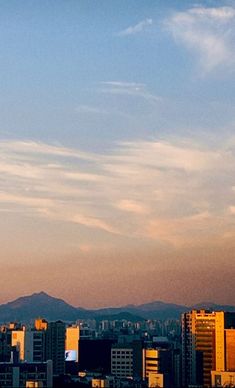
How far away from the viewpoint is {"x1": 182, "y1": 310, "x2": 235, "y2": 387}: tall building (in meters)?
31.8

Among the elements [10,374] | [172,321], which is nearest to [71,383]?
[10,374]

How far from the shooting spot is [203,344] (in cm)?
3338

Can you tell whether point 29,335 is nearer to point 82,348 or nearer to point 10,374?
point 82,348

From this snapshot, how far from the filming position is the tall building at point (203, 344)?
1251 inches

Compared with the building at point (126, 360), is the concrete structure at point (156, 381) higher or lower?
lower

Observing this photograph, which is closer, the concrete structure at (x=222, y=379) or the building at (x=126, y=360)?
the concrete structure at (x=222, y=379)

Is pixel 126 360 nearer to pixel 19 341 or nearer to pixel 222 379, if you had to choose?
pixel 19 341

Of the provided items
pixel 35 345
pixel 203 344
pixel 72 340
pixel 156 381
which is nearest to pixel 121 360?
pixel 35 345

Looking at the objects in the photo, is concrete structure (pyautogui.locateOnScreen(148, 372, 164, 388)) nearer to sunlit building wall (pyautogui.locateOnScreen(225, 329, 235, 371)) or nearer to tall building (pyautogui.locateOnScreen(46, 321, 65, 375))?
sunlit building wall (pyautogui.locateOnScreen(225, 329, 235, 371))

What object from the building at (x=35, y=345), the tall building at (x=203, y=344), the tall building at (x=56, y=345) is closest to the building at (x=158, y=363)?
the tall building at (x=203, y=344)

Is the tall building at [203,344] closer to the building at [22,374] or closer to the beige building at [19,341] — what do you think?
the beige building at [19,341]

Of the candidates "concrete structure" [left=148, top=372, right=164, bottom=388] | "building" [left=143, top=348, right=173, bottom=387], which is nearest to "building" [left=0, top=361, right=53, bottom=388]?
"concrete structure" [left=148, top=372, right=164, bottom=388]

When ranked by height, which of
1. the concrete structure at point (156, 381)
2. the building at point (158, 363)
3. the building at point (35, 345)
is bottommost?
the concrete structure at point (156, 381)

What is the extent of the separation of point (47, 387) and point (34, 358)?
11291mm
